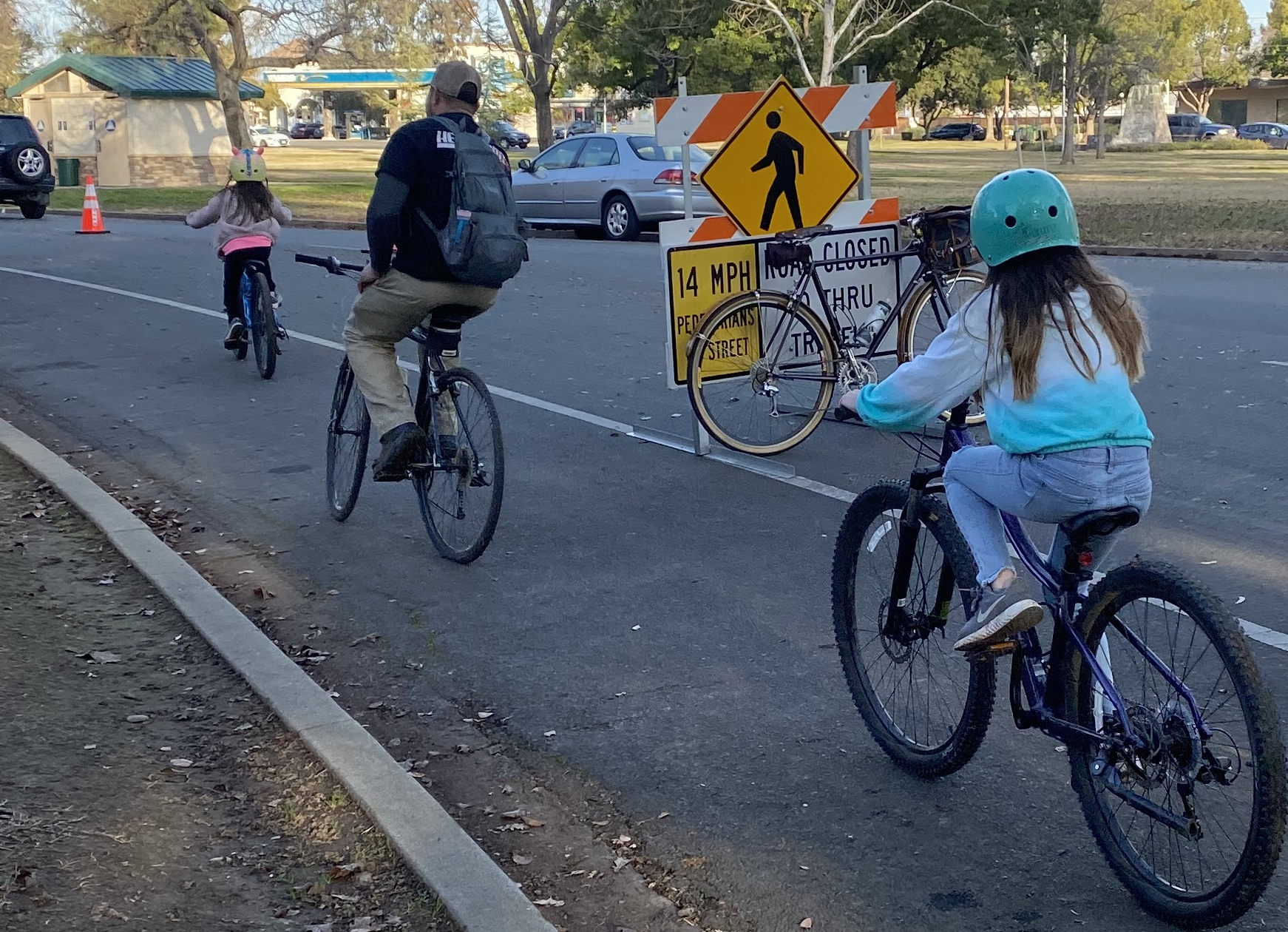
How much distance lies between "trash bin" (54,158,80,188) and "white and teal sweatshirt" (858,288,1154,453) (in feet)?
143

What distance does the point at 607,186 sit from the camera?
23953 millimetres

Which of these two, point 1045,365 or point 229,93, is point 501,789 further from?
point 229,93

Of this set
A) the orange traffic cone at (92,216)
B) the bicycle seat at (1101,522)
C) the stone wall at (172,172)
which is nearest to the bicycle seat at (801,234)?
the bicycle seat at (1101,522)

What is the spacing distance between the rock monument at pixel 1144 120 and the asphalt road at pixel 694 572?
65.7 meters

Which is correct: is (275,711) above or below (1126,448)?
below

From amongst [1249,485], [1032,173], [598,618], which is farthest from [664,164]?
[1032,173]

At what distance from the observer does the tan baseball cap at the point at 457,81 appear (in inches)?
247

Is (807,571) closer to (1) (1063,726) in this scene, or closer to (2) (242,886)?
(1) (1063,726)

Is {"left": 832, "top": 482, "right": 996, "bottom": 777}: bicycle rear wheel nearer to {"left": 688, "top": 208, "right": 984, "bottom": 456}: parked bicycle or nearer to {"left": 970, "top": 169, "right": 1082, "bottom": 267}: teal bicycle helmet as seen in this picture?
{"left": 970, "top": 169, "right": 1082, "bottom": 267}: teal bicycle helmet

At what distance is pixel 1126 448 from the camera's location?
11.7 feet

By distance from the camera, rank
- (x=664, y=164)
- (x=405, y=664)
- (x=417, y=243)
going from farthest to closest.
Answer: (x=664, y=164) < (x=417, y=243) < (x=405, y=664)

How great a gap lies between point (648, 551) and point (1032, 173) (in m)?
3.46

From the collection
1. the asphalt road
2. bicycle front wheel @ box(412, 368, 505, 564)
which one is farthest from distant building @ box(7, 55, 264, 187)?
bicycle front wheel @ box(412, 368, 505, 564)

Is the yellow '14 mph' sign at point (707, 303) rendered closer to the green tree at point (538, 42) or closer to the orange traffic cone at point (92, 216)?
the orange traffic cone at point (92, 216)
